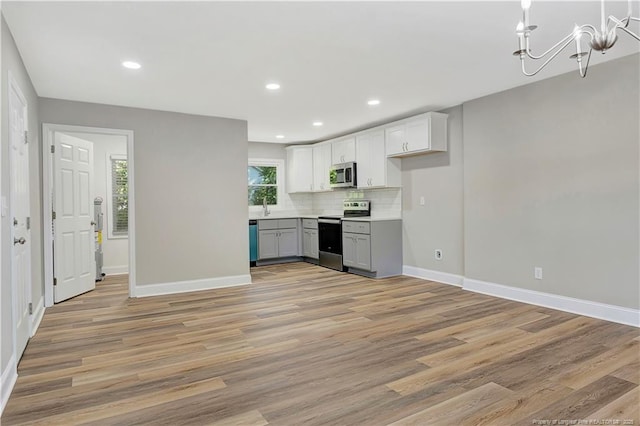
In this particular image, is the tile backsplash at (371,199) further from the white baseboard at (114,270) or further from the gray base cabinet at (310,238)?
the white baseboard at (114,270)

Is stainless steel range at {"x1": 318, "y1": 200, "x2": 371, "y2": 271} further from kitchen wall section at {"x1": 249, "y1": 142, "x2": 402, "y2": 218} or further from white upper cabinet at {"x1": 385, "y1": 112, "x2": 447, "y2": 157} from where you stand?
white upper cabinet at {"x1": 385, "y1": 112, "x2": 447, "y2": 157}

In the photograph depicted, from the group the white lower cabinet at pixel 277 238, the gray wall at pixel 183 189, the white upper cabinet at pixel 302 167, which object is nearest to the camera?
the gray wall at pixel 183 189

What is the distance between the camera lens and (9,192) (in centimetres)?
270

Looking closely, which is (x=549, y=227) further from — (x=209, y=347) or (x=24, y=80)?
(x=24, y=80)

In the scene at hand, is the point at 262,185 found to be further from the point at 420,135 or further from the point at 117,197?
the point at 420,135

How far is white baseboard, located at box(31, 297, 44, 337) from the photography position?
365 cm

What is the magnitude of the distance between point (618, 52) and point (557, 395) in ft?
9.94

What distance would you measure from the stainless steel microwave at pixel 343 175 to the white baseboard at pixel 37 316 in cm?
454

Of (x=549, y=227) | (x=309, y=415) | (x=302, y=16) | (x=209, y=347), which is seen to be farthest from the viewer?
(x=549, y=227)

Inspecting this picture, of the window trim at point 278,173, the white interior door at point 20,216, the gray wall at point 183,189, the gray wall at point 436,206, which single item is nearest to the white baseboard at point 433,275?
the gray wall at point 436,206

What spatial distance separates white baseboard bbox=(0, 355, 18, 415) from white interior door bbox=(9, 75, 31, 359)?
0.29m

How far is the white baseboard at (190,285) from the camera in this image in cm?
507

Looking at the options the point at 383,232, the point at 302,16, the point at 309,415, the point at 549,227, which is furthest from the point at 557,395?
the point at 383,232

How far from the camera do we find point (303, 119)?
592 centimetres
